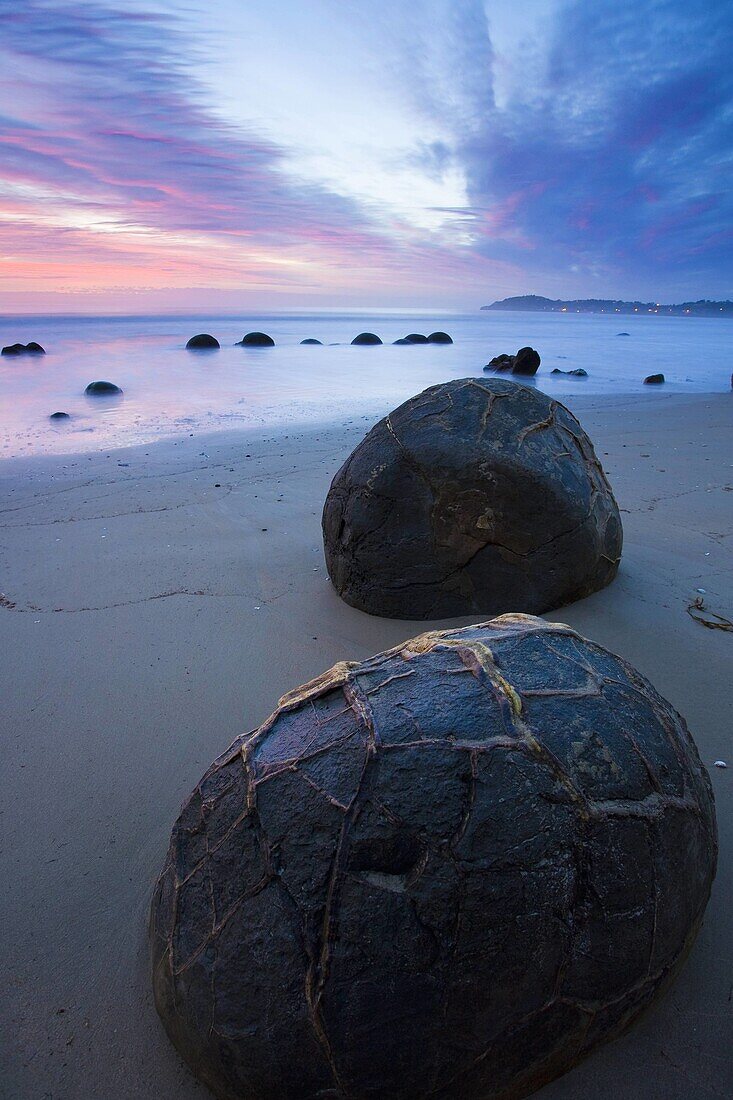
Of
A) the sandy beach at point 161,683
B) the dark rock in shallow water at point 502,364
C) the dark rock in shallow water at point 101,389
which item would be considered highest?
the dark rock in shallow water at point 502,364

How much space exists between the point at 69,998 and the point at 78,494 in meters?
6.05

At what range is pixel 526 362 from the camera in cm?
1869

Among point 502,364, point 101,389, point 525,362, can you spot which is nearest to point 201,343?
point 101,389

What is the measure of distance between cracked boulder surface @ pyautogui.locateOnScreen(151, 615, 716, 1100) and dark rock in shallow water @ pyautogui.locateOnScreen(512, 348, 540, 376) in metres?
17.9

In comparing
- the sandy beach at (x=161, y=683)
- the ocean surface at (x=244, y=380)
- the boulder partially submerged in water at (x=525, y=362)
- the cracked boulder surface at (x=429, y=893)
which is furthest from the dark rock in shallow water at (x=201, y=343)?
the cracked boulder surface at (x=429, y=893)

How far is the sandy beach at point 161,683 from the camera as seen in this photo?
6.25 ft

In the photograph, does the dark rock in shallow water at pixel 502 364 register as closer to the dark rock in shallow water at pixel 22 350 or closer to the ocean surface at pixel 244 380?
the ocean surface at pixel 244 380

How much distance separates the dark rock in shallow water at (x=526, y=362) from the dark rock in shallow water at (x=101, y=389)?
10.1 m

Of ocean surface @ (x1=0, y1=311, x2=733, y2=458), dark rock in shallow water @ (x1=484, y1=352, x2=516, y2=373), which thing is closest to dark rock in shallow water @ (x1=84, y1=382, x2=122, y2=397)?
ocean surface @ (x1=0, y1=311, x2=733, y2=458)

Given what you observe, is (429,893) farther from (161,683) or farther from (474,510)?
(474,510)

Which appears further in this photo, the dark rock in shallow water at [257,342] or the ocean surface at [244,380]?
the dark rock in shallow water at [257,342]

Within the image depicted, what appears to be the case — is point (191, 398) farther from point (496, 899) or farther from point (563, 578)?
point (496, 899)

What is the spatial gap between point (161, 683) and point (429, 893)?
245 centimetres

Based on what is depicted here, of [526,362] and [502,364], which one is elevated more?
[526,362]
